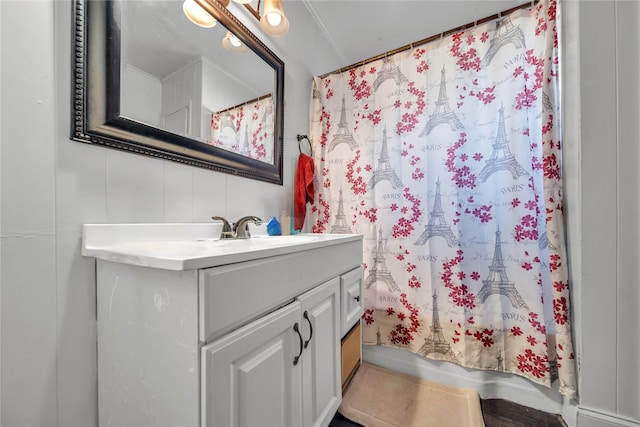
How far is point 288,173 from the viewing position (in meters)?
1.47

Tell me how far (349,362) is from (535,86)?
1535mm

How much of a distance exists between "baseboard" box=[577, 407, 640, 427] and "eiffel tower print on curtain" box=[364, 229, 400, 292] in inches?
33.2

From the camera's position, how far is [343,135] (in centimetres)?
159

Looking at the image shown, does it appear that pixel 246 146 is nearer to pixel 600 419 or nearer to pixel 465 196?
pixel 465 196

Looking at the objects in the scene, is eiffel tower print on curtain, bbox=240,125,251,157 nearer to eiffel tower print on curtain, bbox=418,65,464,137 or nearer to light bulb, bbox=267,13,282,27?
light bulb, bbox=267,13,282,27

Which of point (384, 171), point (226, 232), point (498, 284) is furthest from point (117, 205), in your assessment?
point (498, 284)

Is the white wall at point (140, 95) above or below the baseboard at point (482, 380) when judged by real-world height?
above

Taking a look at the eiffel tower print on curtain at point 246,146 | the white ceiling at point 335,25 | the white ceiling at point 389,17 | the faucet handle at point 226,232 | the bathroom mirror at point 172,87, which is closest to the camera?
the bathroom mirror at point 172,87

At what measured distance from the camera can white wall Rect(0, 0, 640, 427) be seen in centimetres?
55

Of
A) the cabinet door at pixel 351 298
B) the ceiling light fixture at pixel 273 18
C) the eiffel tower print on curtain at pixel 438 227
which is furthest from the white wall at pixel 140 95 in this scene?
the eiffel tower print on curtain at pixel 438 227

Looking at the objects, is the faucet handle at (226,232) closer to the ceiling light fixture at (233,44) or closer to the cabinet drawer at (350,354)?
the cabinet drawer at (350,354)

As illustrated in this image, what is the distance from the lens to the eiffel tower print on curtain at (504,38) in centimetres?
115

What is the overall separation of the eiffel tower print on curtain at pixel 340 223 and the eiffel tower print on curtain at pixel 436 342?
613 millimetres

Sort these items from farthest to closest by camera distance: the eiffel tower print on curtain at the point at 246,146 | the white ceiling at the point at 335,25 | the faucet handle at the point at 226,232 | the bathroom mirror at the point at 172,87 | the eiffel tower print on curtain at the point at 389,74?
the eiffel tower print on curtain at the point at 389,74 → the eiffel tower print on curtain at the point at 246,146 → the faucet handle at the point at 226,232 → the white ceiling at the point at 335,25 → the bathroom mirror at the point at 172,87
